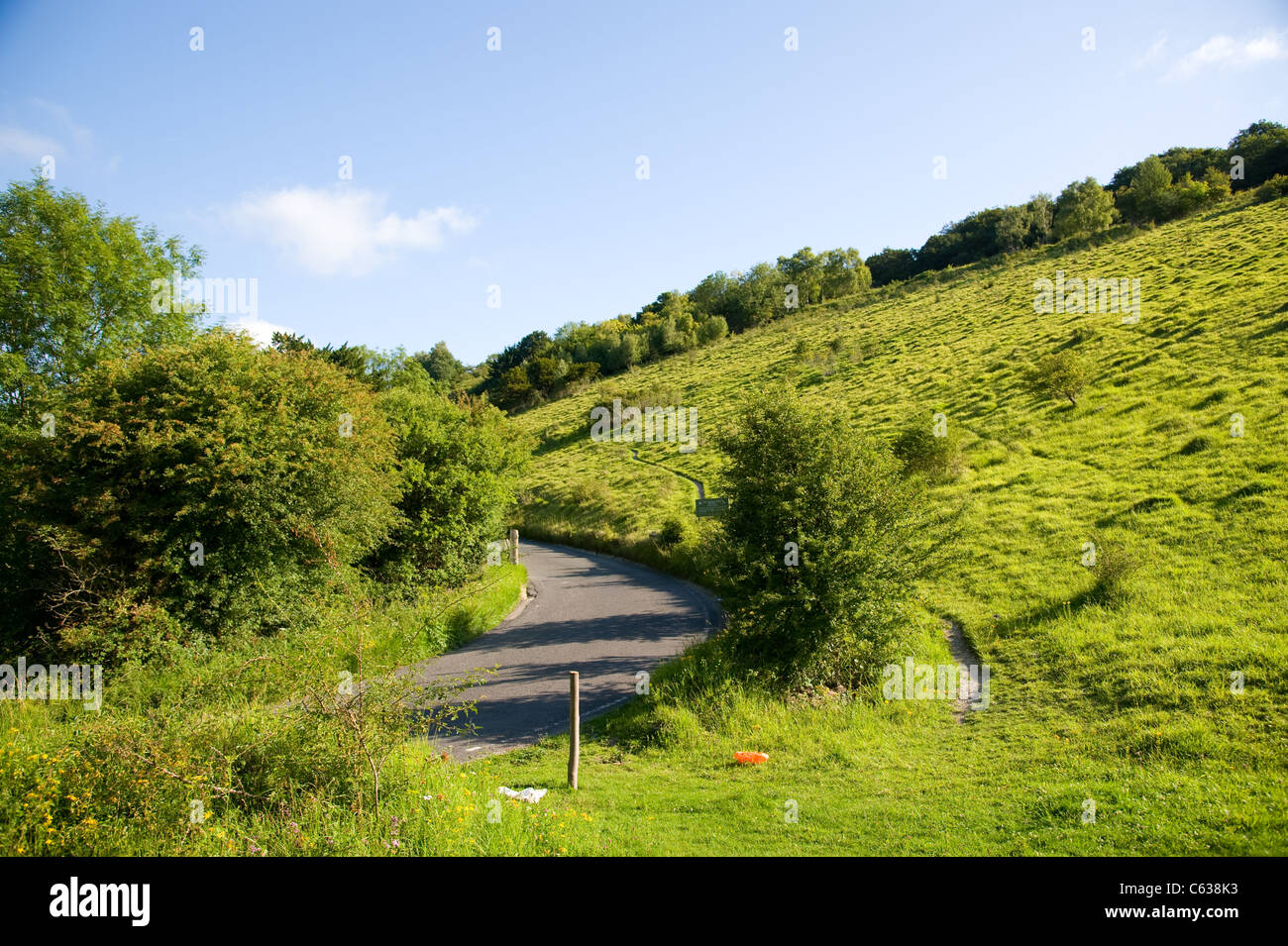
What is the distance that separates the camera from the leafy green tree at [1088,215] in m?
62.5

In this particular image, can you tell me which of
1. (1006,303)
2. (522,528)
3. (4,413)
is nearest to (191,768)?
(4,413)

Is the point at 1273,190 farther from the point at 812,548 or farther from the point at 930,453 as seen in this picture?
the point at 812,548

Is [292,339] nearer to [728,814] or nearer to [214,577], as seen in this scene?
[214,577]

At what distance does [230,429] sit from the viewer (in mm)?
13328

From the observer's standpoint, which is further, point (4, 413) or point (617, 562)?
point (617, 562)

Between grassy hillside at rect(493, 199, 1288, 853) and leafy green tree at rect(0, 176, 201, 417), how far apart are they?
824 inches

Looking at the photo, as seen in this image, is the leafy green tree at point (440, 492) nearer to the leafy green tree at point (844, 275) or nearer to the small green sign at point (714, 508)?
the small green sign at point (714, 508)

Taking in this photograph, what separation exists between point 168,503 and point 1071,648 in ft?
60.1

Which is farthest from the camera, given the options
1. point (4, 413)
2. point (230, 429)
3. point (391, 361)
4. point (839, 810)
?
point (391, 361)

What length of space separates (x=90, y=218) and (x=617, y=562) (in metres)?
23.3

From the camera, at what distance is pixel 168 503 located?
12.8m

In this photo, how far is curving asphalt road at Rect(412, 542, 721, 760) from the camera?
11703mm

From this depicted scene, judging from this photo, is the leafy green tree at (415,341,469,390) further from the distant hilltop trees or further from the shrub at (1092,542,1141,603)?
the shrub at (1092,542,1141,603)

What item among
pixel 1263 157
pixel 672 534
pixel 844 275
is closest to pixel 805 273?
pixel 844 275
